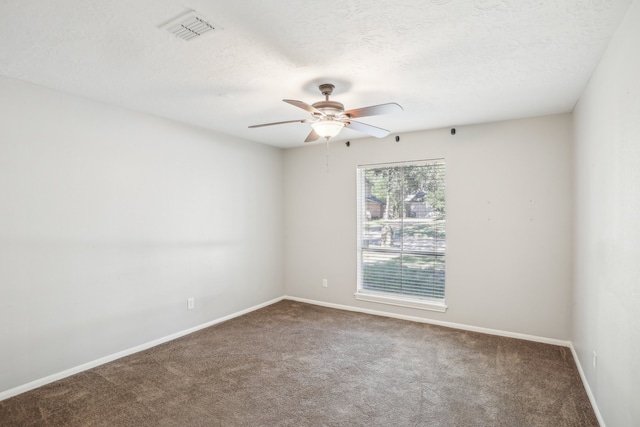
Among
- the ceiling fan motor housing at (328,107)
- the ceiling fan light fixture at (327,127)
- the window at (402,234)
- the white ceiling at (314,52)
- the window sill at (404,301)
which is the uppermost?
the white ceiling at (314,52)

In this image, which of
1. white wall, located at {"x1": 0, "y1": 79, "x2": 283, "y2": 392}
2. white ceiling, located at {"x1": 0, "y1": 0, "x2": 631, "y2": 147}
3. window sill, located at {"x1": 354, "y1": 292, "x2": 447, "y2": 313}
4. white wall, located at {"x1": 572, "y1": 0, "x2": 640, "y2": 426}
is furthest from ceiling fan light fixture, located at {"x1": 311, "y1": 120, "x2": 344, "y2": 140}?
window sill, located at {"x1": 354, "y1": 292, "x2": 447, "y2": 313}

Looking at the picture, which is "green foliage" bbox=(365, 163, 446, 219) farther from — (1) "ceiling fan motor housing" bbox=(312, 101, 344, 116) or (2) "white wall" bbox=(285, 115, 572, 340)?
(1) "ceiling fan motor housing" bbox=(312, 101, 344, 116)

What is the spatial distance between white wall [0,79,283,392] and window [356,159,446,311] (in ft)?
5.99

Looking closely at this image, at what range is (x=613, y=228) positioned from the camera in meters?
2.07

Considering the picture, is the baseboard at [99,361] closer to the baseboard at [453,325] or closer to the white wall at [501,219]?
the baseboard at [453,325]

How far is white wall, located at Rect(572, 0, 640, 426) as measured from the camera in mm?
1715

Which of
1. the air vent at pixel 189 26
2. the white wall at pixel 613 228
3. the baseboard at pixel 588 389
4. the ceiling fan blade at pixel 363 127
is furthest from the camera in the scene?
the ceiling fan blade at pixel 363 127

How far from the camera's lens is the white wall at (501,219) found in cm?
366

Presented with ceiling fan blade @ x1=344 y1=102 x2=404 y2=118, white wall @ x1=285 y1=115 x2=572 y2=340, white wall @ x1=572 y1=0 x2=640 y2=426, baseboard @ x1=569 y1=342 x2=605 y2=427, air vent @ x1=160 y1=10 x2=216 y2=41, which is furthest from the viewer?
white wall @ x1=285 y1=115 x2=572 y2=340

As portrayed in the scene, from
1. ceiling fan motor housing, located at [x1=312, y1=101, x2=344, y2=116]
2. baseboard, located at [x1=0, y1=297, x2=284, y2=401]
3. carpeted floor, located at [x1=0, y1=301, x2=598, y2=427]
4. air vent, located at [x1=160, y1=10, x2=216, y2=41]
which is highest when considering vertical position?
air vent, located at [x1=160, y1=10, x2=216, y2=41]

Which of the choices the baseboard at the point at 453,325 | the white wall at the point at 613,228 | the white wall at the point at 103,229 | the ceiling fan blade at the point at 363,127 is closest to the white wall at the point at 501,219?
the baseboard at the point at 453,325

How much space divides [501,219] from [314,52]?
2.97 meters

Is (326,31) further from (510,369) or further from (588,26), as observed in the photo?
(510,369)

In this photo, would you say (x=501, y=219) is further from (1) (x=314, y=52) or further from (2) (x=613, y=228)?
(1) (x=314, y=52)
